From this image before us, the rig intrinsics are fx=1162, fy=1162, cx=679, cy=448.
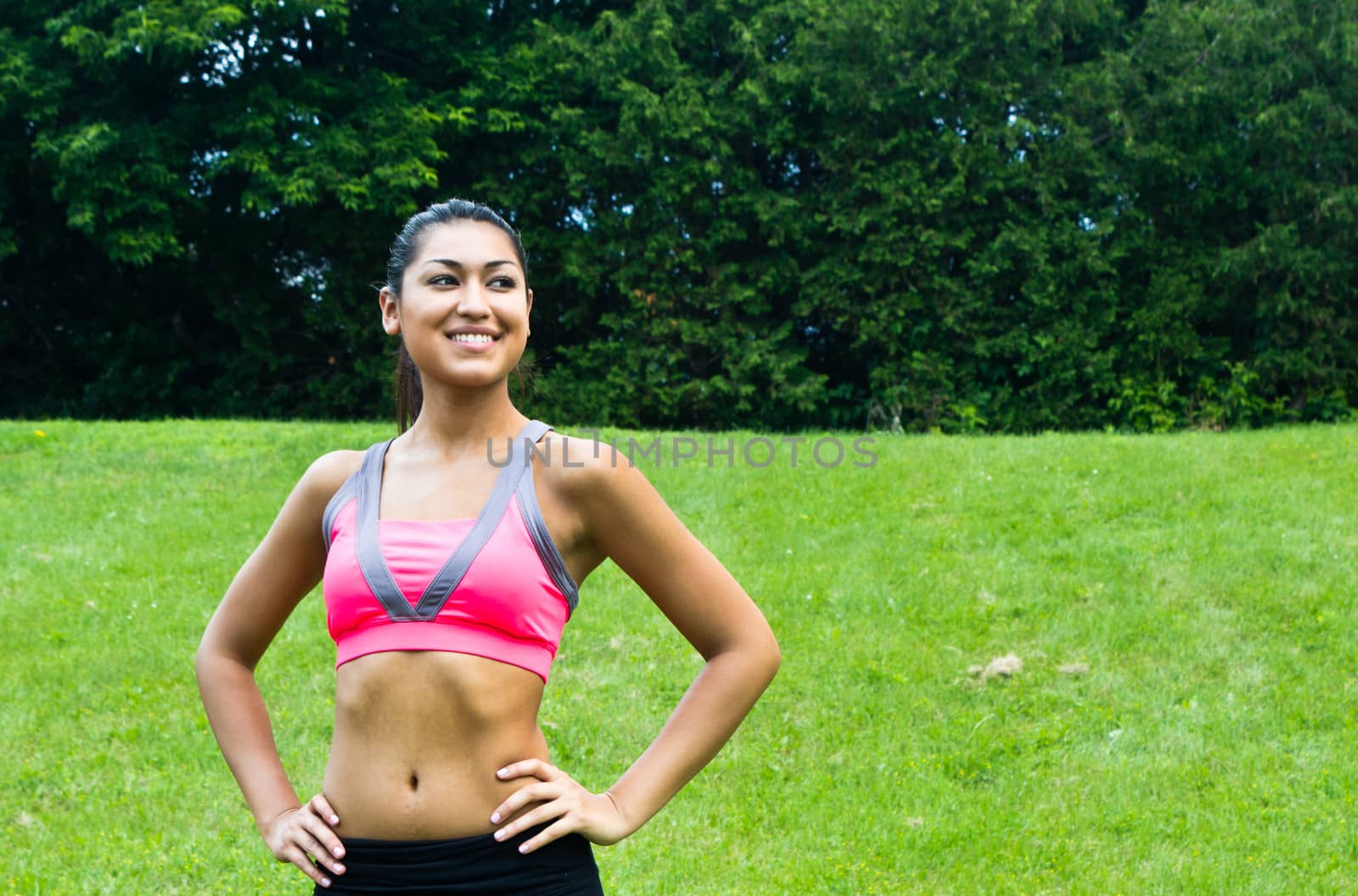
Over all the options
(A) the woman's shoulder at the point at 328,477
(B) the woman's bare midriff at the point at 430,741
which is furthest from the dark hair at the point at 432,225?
(B) the woman's bare midriff at the point at 430,741

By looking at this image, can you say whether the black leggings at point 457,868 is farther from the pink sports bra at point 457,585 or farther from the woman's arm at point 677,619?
the pink sports bra at point 457,585

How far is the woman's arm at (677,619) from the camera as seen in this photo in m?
1.98

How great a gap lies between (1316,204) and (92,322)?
61.3 feet

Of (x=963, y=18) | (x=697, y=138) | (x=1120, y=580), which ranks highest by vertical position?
(x=963, y=18)

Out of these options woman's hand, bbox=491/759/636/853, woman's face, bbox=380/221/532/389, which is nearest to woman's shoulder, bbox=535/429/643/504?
woman's face, bbox=380/221/532/389

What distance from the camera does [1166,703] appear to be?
6.11 meters

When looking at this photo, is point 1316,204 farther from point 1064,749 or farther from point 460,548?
point 460,548

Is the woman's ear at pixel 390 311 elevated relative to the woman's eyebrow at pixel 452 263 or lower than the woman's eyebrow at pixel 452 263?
lower

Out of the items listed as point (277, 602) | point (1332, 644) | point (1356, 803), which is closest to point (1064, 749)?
point (1356, 803)

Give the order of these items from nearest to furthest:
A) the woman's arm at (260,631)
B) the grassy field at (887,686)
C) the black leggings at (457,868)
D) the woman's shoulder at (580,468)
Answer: the black leggings at (457,868) → the woman's shoulder at (580,468) → the woman's arm at (260,631) → the grassy field at (887,686)

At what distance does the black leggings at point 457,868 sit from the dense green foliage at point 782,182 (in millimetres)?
14077

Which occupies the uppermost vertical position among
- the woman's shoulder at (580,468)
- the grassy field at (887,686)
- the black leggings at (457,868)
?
the woman's shoulder at (580,468)

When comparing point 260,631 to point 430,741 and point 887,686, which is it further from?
point 887,686

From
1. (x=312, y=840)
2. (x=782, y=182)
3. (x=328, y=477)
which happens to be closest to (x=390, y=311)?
(x=328, y=477)
